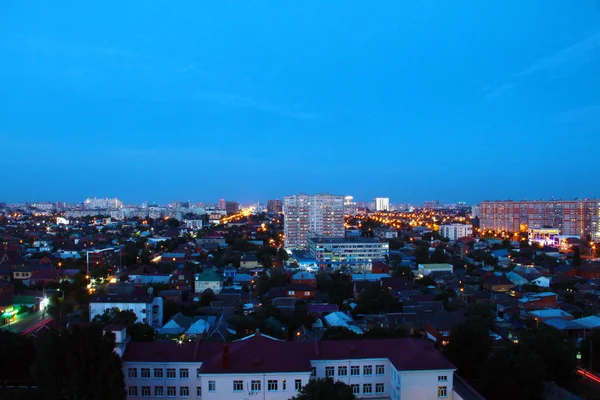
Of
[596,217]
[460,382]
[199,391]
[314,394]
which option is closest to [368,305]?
[460,382]

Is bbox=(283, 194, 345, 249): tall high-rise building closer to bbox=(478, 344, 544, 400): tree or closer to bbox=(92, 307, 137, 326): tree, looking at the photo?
bbox=(92, 307, 137, 326): tree

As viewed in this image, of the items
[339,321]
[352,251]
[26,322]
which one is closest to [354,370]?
[339,321]

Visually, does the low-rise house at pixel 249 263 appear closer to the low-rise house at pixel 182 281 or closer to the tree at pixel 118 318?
the low-rise house at pixel 182 281

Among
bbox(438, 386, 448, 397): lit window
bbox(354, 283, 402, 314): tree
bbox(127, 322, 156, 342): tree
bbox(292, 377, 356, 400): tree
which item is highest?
bbox(292, 377, 356, 400): tree

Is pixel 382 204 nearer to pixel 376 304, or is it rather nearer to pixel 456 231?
pixel 456 231

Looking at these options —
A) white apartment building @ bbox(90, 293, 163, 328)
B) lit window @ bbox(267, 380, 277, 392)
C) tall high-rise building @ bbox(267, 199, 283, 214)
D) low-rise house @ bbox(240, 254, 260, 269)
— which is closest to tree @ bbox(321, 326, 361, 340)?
lit window @ bbox(267, 380, 277, 392)
